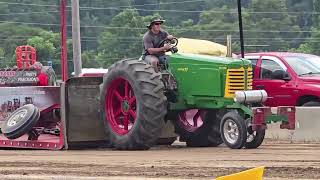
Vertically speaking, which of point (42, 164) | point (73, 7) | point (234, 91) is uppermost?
point (73, 7)

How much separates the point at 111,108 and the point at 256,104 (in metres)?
2.25

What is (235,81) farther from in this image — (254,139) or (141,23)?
(141,23)

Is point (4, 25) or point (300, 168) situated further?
point (4, 25)

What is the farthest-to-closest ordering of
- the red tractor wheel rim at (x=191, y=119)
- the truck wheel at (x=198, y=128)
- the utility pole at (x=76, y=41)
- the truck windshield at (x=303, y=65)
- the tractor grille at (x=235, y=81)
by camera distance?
1. the utility pole at (x=76, y=41)
2. the truck windshield at (x=303, y=65)
3. the red tractor wheel rim at (x=191, y=119)
4. the truck wheel at (x=198, y=128)
5. the tractor grille at (x=235, y=81)

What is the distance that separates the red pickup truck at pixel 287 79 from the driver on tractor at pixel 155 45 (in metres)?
3.74

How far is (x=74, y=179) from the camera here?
7.85 meters

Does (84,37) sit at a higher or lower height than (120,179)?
higher

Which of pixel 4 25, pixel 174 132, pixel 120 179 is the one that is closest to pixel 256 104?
pixel 174 132

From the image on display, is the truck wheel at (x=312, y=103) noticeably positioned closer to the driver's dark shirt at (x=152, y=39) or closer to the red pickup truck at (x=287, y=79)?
the red pickup truck at (x=287, y=79)

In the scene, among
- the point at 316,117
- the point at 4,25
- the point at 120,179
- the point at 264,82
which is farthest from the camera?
the point at 4,25

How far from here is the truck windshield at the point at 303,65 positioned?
1558 centimetres

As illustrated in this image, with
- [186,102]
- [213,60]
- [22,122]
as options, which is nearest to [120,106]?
[186,102]

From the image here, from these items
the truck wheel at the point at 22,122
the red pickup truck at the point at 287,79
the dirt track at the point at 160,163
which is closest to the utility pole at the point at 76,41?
the red pickup truck at the point at 287,79

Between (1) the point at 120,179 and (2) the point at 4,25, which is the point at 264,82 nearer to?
(1) the point at 120,179
